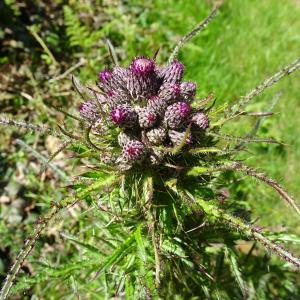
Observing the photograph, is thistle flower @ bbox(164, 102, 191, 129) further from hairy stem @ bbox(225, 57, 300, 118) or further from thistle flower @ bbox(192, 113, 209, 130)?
hairy stem @ bbox(225, 57, 300, 118)

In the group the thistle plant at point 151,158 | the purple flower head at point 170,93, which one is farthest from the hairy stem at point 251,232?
the purple flower head at point 170,93

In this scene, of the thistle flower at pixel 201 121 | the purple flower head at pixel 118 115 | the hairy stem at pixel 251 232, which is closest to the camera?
the hairy stem at pixel 251 232

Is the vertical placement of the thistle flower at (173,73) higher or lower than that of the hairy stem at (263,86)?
higher

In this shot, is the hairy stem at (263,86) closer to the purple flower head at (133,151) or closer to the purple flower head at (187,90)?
the purple flower head at (187,90)

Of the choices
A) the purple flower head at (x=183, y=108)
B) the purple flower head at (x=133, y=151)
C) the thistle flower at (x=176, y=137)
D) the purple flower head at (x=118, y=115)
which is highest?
the purple flower head at (x=183, y=108)

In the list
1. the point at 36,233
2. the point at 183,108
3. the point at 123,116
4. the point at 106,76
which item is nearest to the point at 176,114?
the point at 183,108

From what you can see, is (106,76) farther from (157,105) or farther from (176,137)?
(176,137)

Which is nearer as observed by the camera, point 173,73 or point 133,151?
point 133,151
